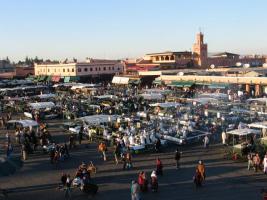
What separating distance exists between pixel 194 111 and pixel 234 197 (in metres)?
16.6

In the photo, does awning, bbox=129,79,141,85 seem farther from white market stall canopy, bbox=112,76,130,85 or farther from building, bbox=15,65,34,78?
building, bbox=15,65,34,78

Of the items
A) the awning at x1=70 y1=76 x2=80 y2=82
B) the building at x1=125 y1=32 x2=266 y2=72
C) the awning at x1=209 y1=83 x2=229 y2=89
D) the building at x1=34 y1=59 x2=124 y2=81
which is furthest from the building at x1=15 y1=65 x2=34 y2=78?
the awning at x1=209 y1=83 x2=229 y2=89

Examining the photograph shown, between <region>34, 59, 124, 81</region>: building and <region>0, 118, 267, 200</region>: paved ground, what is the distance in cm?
4754

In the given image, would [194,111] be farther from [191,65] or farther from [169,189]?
[191,65]

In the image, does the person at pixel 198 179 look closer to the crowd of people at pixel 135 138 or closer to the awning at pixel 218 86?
the crowd of people at pixel 135 138

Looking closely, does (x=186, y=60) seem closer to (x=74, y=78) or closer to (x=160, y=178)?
(x=74, y=78)

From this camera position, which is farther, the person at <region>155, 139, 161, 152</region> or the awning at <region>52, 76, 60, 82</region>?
the awning at <region>52, 76, 60, 82</region>

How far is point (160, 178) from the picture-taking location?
50.9 ft

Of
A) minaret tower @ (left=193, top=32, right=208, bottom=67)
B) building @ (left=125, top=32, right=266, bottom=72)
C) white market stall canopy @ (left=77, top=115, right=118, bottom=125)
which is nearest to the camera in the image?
white market stall canopy @ (left=77, top=115, right=118, bottom=125)

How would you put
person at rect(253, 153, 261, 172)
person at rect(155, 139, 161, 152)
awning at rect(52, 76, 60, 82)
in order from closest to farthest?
person at rect(253, 153, 261, 172) < person at rect(155, 139, 161, 152) < awning at rect(52, 76, 60, 82)

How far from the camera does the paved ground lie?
13.6 meters

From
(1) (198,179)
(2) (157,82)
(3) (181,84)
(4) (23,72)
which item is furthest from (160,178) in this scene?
(4) (23,72)

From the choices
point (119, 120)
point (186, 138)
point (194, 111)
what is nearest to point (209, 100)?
point (194, 111)

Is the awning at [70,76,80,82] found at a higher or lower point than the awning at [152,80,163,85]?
higher
